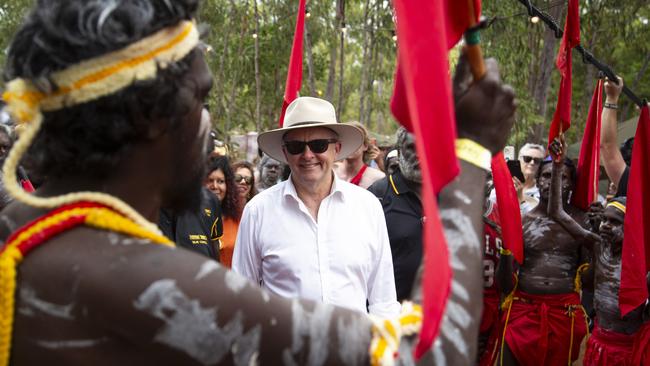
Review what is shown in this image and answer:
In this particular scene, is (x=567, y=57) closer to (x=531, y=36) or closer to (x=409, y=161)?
(x=409, y=161)

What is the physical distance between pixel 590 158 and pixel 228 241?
10.3ft

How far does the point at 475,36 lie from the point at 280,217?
239 cm

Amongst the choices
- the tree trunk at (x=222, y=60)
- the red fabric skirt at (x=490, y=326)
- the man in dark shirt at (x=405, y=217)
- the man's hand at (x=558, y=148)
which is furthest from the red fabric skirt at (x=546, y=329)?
the tree trunk at (x=222, y=60)

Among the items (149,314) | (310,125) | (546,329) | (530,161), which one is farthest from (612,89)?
(530,161)

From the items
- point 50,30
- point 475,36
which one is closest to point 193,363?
point 50,30

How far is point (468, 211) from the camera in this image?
4.94 ft

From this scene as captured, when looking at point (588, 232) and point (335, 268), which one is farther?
point (588, 232)

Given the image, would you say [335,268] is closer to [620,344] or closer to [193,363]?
[193,363]

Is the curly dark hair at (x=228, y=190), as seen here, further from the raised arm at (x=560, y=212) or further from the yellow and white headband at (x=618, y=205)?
the yellow and white headband at (x=618, y=205)

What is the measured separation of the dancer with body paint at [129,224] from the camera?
1.34 metres

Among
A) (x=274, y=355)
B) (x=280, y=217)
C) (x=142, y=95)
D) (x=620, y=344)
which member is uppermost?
(x=142, y=95)

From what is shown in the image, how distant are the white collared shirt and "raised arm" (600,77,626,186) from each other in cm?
232

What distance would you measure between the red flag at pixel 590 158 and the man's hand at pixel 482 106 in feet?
12.3

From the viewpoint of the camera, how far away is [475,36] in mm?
1521
